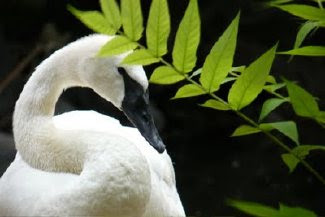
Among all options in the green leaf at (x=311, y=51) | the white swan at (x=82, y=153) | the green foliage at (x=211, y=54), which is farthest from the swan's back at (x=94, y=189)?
the green leaf at (x=311, y=51)

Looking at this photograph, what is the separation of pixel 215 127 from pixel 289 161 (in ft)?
8.58

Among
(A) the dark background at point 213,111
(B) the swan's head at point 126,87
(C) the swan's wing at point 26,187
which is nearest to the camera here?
(B) the swan's head at point 126,87

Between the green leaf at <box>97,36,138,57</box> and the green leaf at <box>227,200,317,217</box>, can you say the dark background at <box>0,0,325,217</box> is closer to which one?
the green leaf at <box>97,36,138,57</box>

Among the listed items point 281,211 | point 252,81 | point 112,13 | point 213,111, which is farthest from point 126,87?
point 213,111

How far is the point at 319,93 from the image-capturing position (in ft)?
10.1

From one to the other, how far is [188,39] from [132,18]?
2.4 inches

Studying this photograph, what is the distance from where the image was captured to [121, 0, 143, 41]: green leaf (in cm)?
66

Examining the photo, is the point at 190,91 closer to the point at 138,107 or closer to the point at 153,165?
the point at 138,107

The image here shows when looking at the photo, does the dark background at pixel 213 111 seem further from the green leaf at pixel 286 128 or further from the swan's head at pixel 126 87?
the green leaf at pixel 286 128

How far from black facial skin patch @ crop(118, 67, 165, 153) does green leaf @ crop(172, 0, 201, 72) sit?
0.66 m

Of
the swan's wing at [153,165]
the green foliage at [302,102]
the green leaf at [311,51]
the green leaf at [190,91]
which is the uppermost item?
the green leaf at [311,51]

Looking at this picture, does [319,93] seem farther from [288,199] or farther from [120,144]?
[120,144]

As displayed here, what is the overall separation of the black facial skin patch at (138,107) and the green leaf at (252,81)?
0.69m

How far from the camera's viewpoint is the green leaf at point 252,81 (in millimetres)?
601
